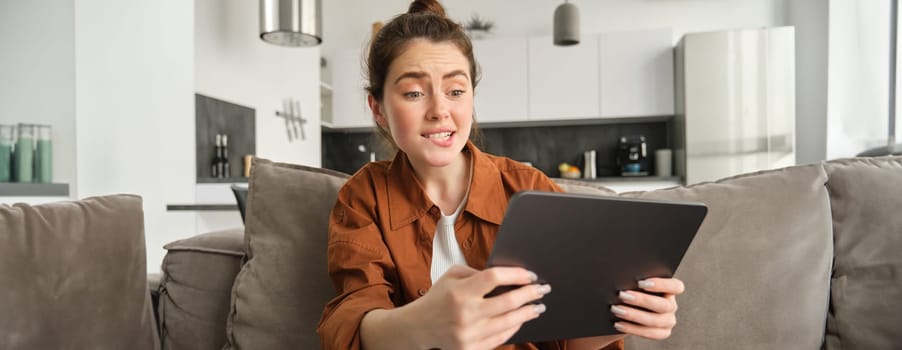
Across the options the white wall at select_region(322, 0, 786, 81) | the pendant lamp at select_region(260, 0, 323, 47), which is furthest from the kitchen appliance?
the pendant lamp at select_region(260, 0, 323, 47)

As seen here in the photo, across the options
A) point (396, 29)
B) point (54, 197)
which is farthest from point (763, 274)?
point (54, 197)

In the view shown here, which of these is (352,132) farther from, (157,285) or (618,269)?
(618,269)

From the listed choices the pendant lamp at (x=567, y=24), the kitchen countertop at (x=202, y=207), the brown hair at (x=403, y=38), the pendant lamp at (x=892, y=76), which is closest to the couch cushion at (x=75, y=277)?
the brown hair at (x=403, y=38)

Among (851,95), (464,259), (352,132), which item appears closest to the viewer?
(464,259)

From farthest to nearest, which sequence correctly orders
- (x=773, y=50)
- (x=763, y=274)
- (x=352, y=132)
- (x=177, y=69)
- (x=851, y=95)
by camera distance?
(x=352, y=132)
(x=773, y=50)
(x=851, y=95)
(x=177, y=69)
(x=763, y=274)

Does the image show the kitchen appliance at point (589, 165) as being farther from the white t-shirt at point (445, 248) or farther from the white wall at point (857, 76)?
the white t-shirt at point (445, 248)

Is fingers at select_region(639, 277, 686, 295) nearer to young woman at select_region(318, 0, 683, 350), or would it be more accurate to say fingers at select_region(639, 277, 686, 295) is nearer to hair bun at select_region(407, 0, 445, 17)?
young woman at select_region(318, 0, 683, 350)

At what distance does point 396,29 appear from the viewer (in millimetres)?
1011

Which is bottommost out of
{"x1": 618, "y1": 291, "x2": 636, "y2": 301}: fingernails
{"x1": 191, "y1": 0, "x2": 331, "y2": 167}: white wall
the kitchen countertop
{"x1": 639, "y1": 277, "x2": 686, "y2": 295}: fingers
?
{"x1": 618, "y1": 291, "x2": 636, "y2": 301}: fingernails

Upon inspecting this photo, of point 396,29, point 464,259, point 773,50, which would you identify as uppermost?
point 773,50

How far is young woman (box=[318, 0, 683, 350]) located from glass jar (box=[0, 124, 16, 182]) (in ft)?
6.89

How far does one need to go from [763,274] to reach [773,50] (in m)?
3.45

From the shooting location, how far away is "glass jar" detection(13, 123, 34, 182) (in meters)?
2.37

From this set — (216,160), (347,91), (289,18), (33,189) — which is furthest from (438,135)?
(347,91)
